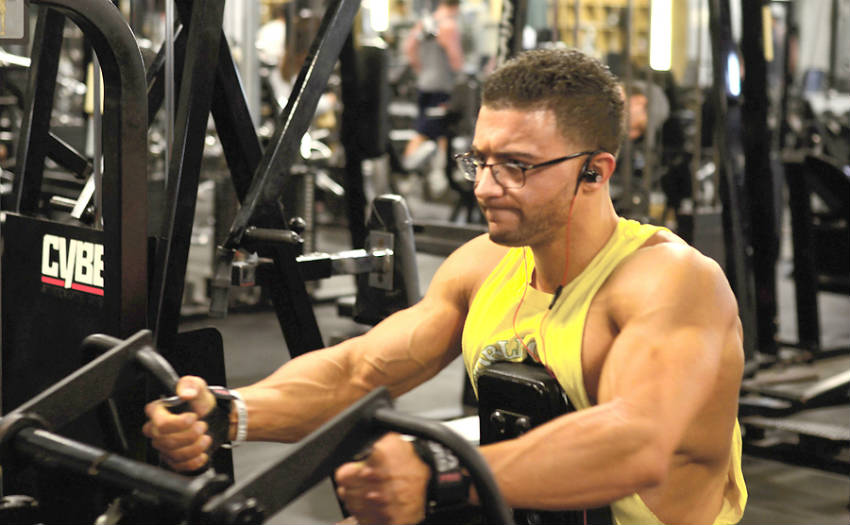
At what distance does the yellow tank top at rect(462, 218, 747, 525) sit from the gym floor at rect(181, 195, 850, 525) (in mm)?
460

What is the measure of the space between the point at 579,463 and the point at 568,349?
0.27 m

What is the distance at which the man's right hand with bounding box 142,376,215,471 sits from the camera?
148 cm

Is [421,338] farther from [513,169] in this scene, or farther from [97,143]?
[97,143]

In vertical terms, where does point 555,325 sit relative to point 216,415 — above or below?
above

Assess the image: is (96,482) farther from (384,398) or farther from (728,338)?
(728,338)

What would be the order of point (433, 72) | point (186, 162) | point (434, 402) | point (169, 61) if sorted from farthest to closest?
1. point (433, 72)
2. point (434, 402)
3. point (169, 61)
4. point (186, 162)

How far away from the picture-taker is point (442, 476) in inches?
51.5

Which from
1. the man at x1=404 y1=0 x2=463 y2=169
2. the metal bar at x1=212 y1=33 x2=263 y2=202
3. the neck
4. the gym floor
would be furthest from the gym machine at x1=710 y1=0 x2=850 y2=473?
the man at x1=404 y1=0 x2=463 y2=169

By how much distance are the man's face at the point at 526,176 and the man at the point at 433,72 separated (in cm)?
A: 663

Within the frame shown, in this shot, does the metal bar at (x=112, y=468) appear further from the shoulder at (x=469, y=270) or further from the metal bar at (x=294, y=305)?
the metal bar at (x=294, y=305)

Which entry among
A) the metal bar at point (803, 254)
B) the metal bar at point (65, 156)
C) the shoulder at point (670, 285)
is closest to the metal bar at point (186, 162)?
the metal bar at point (65, 156)

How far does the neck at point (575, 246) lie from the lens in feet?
5.66

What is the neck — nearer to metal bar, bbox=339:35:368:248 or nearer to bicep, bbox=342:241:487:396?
bicep, bbox=342:241:487:396

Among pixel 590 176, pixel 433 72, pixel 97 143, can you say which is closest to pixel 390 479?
pixel 590 176
